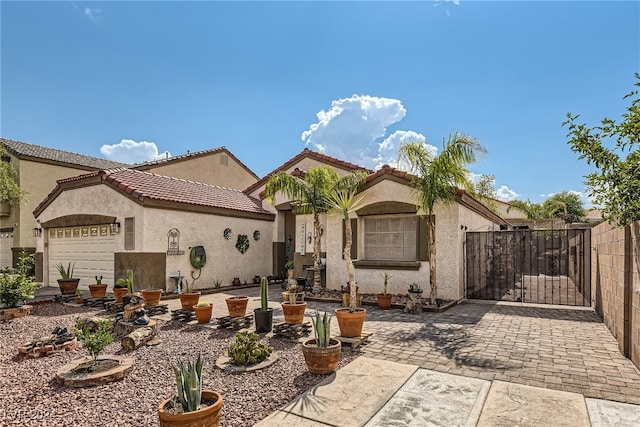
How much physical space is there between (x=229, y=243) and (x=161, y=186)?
3.59m

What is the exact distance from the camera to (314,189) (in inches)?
507

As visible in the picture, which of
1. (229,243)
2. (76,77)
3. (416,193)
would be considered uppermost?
(76,77)

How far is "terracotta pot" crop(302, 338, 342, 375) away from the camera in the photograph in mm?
4934

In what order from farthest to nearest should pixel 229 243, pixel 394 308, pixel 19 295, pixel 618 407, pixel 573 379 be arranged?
pixel 229 243, pixel 394 308, pixel 19 295, pixel 573 379, pixel 618 407

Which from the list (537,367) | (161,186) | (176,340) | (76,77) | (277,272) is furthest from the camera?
(277,272)

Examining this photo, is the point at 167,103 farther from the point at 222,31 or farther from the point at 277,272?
the point at 277,272

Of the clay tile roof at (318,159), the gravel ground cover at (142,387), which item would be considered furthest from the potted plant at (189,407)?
the clay tile roof at (318,159)

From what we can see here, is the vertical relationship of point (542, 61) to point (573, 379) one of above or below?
above

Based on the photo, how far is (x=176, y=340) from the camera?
23.1ft

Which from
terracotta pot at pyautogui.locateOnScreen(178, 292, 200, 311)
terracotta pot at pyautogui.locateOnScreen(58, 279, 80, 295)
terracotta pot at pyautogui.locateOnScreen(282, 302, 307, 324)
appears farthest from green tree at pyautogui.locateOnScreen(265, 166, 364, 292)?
terracotta pot at pyautogui.locateOnScreen(58, 279, 80, 295)

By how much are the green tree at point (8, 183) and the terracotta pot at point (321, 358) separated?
72.3ft

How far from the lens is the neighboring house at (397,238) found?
10945 millimetres


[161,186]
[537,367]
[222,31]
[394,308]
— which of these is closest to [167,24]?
[222,31]

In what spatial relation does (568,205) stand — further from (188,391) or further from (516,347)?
(188,391)
